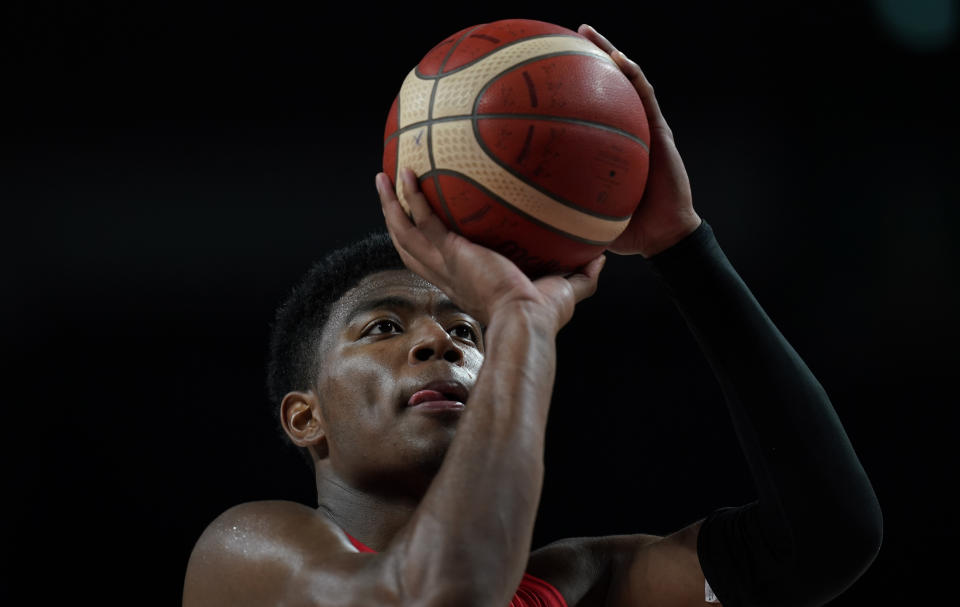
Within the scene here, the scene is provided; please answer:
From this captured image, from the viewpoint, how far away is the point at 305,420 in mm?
2605

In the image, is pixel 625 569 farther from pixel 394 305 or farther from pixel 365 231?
pixel 365 231

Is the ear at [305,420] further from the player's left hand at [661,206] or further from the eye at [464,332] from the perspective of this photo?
the player's left hand at [661,206]

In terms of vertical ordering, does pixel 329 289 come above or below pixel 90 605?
above

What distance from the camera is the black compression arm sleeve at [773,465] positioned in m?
2.20

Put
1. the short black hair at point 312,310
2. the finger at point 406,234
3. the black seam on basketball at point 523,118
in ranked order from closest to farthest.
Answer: the black seam on basketball at point 523,118 → the finger at point 406,234 → the short black hair at point 312,310

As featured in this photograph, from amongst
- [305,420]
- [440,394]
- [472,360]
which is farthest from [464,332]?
[305,420]

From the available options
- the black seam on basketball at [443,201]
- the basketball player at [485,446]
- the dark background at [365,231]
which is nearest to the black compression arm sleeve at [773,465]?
the basketball player at [485,446]

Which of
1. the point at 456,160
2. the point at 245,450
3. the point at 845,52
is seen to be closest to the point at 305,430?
the point at 456,160

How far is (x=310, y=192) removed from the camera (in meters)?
4.93

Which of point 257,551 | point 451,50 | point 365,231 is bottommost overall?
point 365,231

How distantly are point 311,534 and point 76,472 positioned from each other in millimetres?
2913

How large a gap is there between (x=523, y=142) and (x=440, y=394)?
0.73 m

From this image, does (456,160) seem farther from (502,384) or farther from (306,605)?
(306,605)

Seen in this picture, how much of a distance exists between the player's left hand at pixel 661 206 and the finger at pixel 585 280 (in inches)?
11.0
